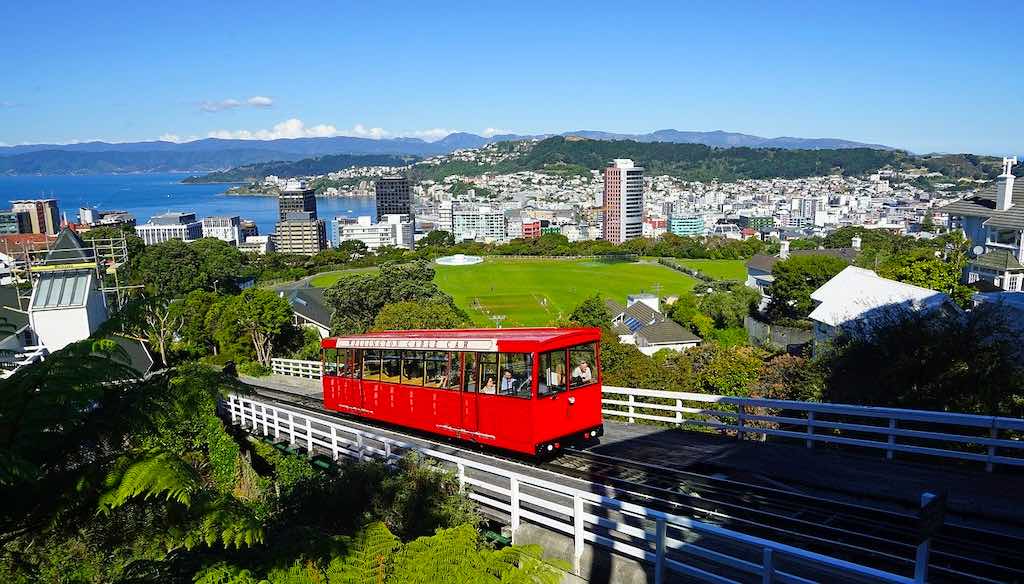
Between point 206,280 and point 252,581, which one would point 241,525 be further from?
point 206,280

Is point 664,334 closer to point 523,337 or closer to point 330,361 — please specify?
point 330,361

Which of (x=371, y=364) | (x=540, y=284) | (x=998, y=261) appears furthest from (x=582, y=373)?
(x=540, y=284)

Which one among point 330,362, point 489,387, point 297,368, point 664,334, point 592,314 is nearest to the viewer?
point 489,387

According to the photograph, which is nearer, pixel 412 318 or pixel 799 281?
pixel 412 318

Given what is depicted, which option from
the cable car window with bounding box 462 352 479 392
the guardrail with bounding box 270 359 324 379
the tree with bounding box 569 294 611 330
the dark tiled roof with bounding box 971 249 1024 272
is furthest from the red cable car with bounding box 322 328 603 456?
the tree with bounding box 569 294 611 330

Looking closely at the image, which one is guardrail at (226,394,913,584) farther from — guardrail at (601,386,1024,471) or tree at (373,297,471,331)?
tree at (373,297,471,331)

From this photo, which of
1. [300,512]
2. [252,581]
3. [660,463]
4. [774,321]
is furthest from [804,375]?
[774,321]

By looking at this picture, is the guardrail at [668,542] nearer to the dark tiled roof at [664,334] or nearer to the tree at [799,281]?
the dark tiled roof at [664,334]

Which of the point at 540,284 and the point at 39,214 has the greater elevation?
the point at 39,214
